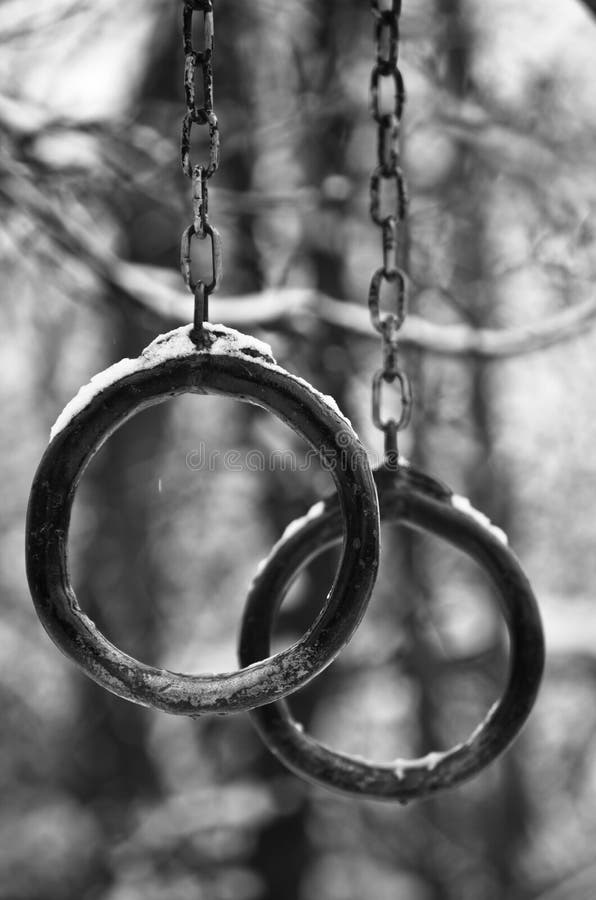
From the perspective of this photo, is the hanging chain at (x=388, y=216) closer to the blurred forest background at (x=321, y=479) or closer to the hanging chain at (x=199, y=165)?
the hanging chain at (x=199, y=165)

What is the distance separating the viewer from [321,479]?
251 inches

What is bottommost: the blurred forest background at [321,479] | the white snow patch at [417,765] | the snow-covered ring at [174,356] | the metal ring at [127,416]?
the white snow patch at [417,765]

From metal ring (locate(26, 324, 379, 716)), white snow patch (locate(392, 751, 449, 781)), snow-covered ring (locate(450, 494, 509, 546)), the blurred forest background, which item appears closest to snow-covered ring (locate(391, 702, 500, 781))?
white snow patch (locate(392, 751, 449, 781))

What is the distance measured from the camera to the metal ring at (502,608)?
1.75m

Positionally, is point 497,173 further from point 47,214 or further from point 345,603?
point 345,603

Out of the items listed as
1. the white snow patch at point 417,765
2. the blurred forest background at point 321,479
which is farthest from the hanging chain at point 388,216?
the blurred forest background at point 321,479

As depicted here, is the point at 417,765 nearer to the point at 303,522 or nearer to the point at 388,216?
the point at 303,522

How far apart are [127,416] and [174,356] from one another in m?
0.11

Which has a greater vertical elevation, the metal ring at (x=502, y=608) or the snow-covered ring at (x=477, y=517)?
the snow-covered ring at (x=477, y=517)

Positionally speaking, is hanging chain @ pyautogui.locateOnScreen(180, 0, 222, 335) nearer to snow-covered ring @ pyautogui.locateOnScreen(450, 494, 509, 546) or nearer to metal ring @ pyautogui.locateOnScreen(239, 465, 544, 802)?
metal ring @ pyautogui.locateOnScreen(239, 465, 544, 802)

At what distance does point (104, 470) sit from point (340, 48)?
141 inches

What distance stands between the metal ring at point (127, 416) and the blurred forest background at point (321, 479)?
9.64 ft

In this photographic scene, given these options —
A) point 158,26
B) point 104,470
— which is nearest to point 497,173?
point 158,26

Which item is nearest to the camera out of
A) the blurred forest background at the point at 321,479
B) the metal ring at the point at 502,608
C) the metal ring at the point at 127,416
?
the metal ring at the point at 127,416
